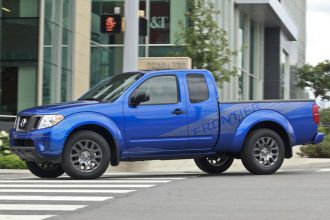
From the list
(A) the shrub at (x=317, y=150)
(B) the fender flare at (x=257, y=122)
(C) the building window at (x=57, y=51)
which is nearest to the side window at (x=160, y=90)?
(B) the fender flare at (x=257, y=122)

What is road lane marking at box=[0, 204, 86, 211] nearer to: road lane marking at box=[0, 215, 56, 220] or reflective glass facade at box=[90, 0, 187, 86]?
road lane marking at box=[0, 215, 56, 220]

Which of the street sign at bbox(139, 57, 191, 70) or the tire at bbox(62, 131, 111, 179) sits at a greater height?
the street sign at bbox(139, 57, 191, 70)

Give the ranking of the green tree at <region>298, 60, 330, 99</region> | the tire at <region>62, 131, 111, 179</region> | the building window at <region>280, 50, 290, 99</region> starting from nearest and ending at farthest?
the tire at <region>62, 131, 111, 179</region> → the building window at <region>280, 50, 290, 99</region> → the green tree at <region>298, 60, 330, 99</region>

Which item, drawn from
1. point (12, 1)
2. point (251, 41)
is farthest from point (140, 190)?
point (251, 41)

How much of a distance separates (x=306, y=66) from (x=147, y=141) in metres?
61.3

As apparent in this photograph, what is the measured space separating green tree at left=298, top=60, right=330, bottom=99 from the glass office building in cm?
1758

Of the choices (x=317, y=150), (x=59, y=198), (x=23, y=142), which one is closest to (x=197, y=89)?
(x=23, y=142)

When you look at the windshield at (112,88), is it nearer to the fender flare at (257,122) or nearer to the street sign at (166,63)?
the fender flare at (257,122)

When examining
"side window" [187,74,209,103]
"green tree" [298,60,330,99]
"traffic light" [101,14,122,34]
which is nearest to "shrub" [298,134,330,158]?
"traffic light" [101,14,122,34]

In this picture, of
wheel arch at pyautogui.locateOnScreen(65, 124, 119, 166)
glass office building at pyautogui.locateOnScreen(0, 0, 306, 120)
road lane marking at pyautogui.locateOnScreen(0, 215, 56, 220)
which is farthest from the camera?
glass office building at pyautogui.locateOnScreen(0, 0, 306, 120)

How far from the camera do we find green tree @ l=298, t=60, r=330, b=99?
70.4m

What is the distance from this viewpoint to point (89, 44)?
27188mm

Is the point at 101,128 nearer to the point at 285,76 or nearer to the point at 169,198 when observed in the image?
the point at 169,198

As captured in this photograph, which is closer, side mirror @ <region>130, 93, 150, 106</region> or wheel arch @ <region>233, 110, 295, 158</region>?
side mirror @ <region>130, 93, 150, 106</region>
